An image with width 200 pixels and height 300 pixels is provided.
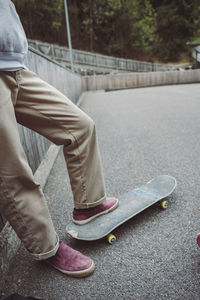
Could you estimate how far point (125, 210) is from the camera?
1.79 meters

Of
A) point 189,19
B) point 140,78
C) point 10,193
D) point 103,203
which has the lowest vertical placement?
point 140,78

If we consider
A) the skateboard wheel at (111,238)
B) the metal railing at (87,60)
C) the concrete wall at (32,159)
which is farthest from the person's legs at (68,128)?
the metal railing at (87,60)

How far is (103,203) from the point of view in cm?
176

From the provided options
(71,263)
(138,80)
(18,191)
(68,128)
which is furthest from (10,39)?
(138,80)

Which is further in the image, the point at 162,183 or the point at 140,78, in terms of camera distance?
the point at 140,78

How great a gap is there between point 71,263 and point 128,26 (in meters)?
41.0

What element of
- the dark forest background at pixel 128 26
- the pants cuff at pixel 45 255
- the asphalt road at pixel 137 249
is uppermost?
the dark forest background at pixel 128 26

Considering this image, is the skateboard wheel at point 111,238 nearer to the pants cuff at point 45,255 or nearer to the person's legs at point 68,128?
the person's legs at point 68,128

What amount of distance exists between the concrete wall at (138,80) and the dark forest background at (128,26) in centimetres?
1948

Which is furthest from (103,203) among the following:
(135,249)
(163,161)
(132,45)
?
(132,45)

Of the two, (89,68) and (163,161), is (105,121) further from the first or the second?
(89,68)

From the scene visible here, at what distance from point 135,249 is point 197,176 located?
51.3 inches

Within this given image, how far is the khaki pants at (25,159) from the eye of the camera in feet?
3.64

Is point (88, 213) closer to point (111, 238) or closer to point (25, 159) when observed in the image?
point (111, 238)
